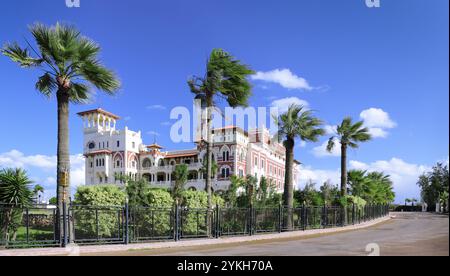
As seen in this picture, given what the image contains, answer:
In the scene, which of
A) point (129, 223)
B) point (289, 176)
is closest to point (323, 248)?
point (129, 223)

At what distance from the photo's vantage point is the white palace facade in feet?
219

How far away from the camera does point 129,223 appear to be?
66.6ft

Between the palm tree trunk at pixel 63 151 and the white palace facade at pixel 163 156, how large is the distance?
46.7m

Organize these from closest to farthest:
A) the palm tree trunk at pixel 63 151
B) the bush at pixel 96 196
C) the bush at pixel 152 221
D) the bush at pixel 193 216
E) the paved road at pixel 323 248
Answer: the paved road at pixel 323 248
the palm tree trunk at pixel 63 151
the bush at pixel 152 221
the bush at pixel 96 196
the bush at pixel 193 216

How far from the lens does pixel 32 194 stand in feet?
62.1

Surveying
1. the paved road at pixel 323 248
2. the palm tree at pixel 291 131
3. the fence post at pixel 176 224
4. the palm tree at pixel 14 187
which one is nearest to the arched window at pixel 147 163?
the palm tree at pixel 291 131

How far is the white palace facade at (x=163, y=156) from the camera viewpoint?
6669 cm

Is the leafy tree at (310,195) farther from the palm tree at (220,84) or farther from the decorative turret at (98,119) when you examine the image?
the decorative turret at (98,119)

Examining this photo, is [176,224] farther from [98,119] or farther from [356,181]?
[98,119]

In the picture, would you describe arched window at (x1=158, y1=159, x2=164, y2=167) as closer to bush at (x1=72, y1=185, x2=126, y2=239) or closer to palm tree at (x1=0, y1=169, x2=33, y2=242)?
bush at (x1=72, y1=185, x2=126, y2=239)

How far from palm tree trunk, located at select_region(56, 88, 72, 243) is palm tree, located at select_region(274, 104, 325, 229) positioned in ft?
49.8

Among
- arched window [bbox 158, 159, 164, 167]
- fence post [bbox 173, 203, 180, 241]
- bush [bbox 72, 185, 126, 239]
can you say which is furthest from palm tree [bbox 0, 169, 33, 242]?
arched window [bbox 158, 159, 164, 167]
